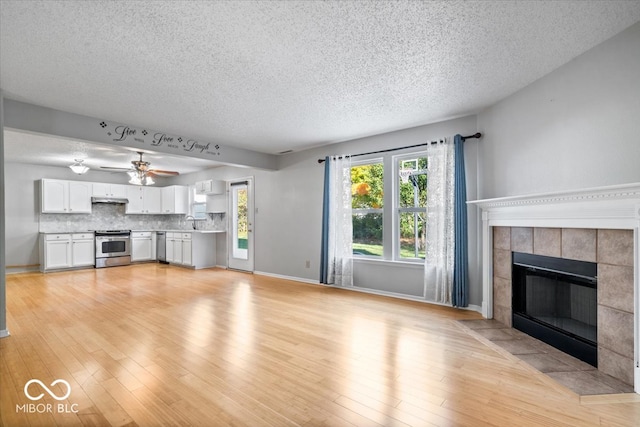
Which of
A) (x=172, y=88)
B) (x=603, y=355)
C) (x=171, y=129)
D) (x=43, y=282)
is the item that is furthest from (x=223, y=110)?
(x=43, y=282)

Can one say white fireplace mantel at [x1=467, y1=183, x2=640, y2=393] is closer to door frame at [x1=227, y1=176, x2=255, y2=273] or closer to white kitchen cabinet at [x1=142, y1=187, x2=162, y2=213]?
door frame at [x1=227, y1=176, x2=255, y2=273]

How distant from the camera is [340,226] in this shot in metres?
5.34

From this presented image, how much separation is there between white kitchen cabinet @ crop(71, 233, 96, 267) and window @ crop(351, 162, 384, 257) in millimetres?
6642

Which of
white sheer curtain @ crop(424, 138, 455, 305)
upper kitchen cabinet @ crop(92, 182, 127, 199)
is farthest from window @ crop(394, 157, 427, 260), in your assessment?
upper kitchen cabinet @ crop(92, 182, 127, 199)

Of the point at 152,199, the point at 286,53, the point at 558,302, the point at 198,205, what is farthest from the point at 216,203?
the point at 558,302

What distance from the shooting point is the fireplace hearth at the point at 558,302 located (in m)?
2.60

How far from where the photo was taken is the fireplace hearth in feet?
8.53

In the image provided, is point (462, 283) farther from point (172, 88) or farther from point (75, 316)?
point (75, 316)

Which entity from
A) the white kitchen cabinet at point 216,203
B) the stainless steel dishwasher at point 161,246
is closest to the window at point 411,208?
the white kitchen cabinet at point 216,203

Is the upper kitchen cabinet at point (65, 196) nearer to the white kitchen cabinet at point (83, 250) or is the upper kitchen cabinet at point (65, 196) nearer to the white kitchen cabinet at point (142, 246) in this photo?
the white kitchen cabinet at point (83, 250)

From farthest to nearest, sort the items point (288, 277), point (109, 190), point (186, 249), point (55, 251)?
point (109, 190), point (186, 249), point (55, 251), point (288, 277)

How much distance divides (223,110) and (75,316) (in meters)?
3.12

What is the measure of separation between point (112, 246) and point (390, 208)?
7219mm

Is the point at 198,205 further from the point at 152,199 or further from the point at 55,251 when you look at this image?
the point at 55,251
